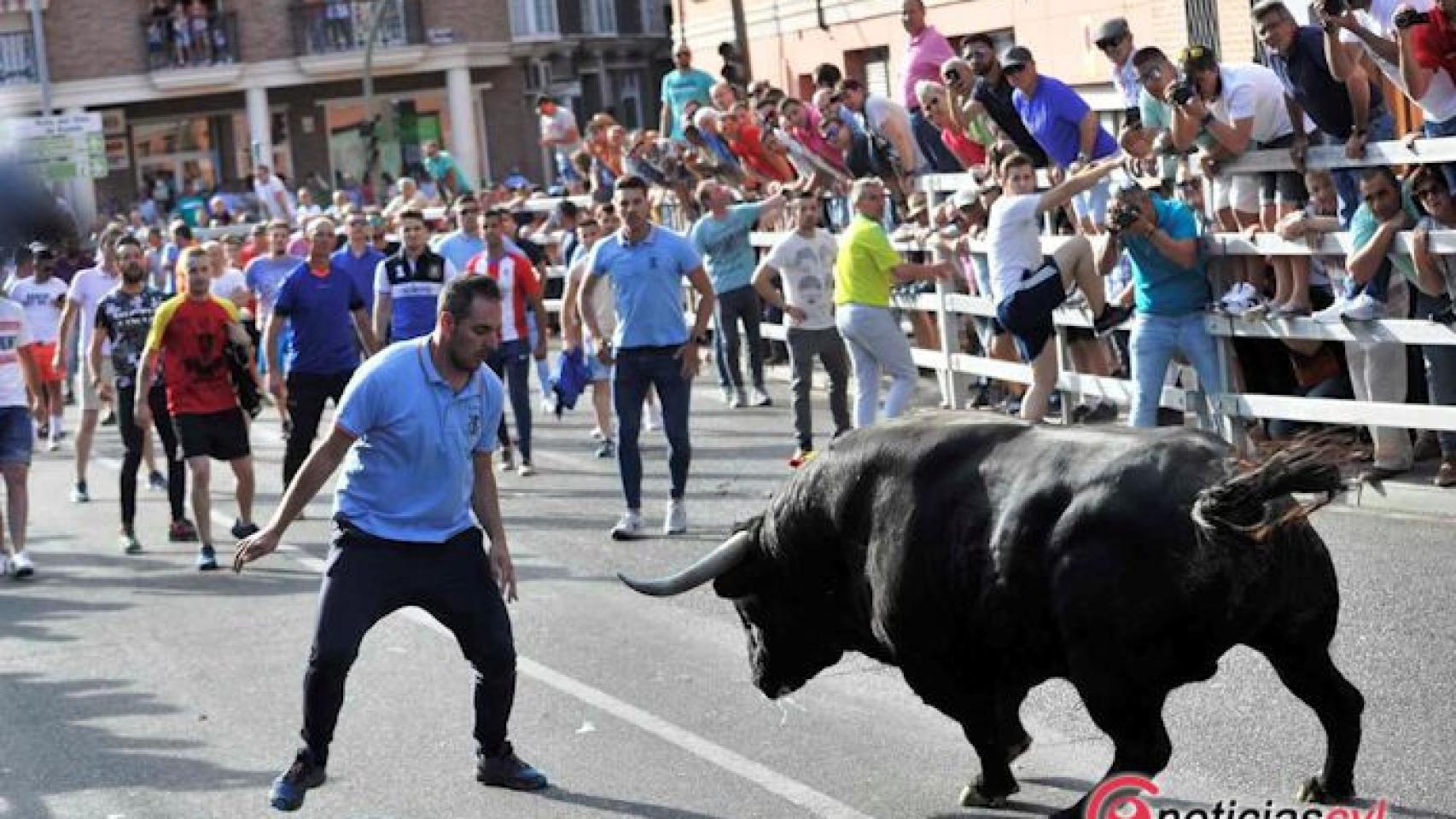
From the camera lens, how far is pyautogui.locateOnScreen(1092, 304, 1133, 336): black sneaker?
14.1 meters

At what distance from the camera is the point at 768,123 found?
1994 centimetres

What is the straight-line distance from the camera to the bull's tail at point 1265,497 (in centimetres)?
672

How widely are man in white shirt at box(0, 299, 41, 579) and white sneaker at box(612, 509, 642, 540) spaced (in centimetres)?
374

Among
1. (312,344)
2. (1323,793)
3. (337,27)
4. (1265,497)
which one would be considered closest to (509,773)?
(1323,793)

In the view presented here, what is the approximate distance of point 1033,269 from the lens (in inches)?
560

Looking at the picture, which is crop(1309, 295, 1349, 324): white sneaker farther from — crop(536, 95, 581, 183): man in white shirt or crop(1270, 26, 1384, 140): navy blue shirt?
crop(536, 95, 581, 183): man in white shirt

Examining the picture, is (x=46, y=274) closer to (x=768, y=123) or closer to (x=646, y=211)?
(x=768, y=123)

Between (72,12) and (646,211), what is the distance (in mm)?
46546

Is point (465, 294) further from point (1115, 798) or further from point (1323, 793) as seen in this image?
point (1323, 793)

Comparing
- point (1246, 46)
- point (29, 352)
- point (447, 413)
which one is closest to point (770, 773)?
point (447, 413)

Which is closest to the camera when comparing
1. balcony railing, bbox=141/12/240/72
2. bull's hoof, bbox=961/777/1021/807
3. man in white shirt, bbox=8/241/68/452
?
bull's hoof, bbox=961/777/1021/807

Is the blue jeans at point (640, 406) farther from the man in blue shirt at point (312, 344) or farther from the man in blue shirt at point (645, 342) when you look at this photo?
the man in blue shirt at point (312, 344)

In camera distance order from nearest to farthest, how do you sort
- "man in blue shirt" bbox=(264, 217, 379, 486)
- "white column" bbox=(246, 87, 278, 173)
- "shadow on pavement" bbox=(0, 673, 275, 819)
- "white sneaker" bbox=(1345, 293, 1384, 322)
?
1. "shadow on pavement" bbox=(0, 673, 275, 819)
2. "white sneaker" bbox=(1345, 293, 1384, 322)
3. "man in blue shirt" bbox=(264, 217, 379, 486)
4. "white column" bbox=(246, 87, 278, 173)

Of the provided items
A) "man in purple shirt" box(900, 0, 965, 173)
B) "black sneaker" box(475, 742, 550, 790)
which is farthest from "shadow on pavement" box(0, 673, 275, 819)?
"man in purple shirt" box(900, 0, 965, 173)
